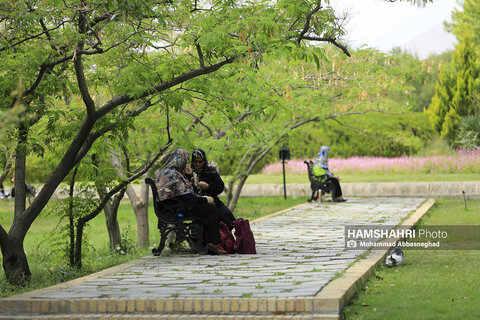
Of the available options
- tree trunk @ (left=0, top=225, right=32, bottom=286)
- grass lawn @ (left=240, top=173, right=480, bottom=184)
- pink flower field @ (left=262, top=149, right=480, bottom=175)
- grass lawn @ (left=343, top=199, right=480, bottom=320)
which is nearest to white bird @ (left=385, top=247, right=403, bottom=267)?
grass lawn @ (left=343, top=199, right=480, bottom=320)

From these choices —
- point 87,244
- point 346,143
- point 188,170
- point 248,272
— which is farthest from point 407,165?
point 248,272

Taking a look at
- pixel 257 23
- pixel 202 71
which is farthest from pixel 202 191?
pixel 257 23

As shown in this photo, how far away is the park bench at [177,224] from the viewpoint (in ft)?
36.2

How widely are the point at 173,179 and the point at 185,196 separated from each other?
30 cm

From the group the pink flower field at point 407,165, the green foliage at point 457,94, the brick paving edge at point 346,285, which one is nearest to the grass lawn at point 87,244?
the brick paving edge at point 346,285

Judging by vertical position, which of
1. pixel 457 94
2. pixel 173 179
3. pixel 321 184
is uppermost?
pixel 457 94

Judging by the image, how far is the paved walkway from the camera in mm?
7320

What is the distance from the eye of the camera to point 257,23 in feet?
31.8

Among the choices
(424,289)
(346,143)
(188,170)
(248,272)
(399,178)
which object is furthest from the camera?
(346,143)

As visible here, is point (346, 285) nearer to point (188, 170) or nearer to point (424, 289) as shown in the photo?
point (424, 289)

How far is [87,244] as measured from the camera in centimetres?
1214

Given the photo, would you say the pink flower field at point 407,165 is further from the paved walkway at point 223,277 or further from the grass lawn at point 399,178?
the paved walkway at point 223,277

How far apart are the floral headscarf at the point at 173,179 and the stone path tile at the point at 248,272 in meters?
0.87

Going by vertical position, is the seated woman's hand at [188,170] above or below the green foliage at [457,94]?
below
